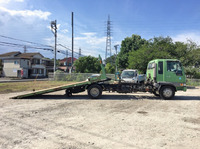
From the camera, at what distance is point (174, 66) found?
952 centimetres

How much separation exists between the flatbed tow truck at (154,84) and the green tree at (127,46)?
2566cm

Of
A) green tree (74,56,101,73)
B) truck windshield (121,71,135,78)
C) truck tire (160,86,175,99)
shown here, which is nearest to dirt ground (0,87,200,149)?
truck tire (160,86,175,99)

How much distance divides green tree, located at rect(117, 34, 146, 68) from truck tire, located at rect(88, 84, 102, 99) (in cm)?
2631

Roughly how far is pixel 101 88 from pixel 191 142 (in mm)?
6399

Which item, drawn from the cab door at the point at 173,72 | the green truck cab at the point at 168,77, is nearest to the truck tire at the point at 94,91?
the green truck cab at the point at 168,77

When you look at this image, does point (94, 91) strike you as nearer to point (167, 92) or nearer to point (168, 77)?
point (167, 92)

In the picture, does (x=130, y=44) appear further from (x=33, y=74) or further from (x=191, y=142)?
(x=191, y=142)

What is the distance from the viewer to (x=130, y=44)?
36250 mm

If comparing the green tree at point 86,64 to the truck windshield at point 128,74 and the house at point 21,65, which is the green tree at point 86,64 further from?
the house at point 21,65

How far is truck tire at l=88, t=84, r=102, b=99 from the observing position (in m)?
9.73

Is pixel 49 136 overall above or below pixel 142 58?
below

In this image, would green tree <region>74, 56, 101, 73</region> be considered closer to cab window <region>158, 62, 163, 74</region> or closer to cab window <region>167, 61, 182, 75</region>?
cab window <region>158, 62, 163, 74</region>

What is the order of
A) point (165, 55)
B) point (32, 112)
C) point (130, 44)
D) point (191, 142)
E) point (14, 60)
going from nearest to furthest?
point (191, 142)
point (32, 112)
point (165, 55)
point (130, 44)
point (14, 60)


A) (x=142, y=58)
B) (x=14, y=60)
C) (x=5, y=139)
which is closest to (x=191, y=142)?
(x=5, y=139)
